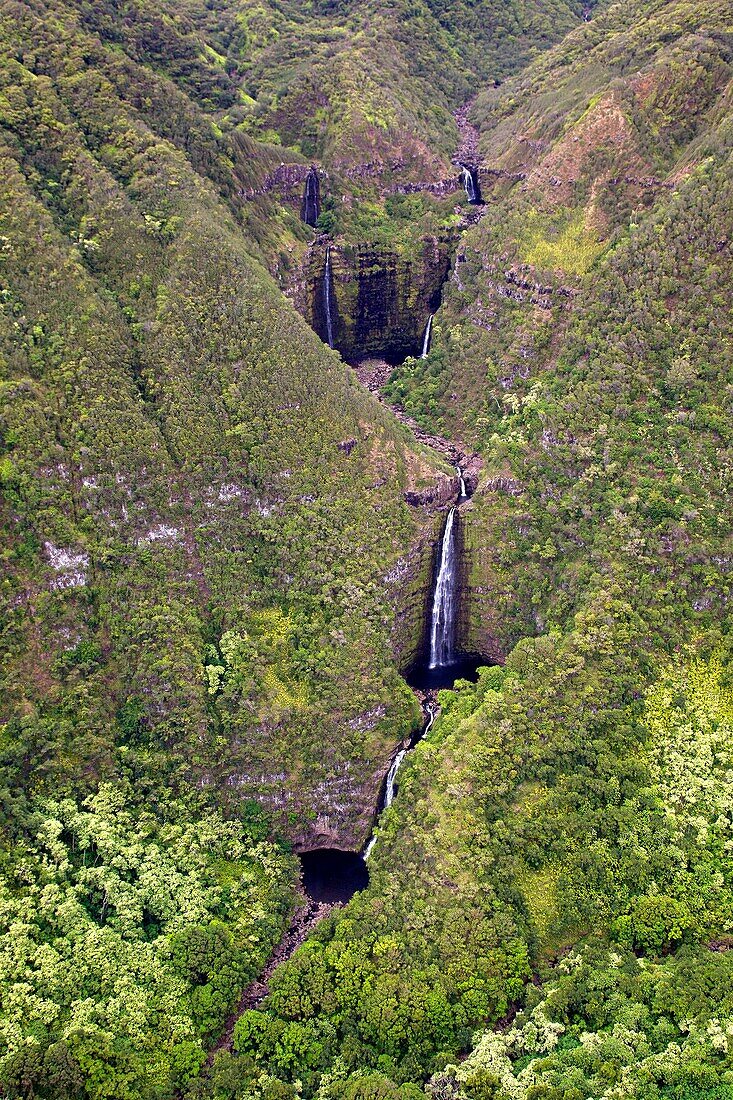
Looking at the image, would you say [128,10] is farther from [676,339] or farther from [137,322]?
[676,339]

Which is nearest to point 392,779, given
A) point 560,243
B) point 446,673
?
point 446,673

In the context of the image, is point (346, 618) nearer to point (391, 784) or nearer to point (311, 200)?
point (391, 784)

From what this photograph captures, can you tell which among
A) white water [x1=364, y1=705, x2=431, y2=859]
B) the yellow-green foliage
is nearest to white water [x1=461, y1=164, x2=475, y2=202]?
the yellow-green foliage

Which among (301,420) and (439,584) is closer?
(301,420)

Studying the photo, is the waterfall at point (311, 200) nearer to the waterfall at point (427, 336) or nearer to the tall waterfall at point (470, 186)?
the waterfall at point (427, 336)

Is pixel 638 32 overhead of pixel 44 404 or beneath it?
overhead

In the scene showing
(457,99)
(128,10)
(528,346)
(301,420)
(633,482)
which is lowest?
(633,482)

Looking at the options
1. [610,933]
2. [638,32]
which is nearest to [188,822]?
[610,933]

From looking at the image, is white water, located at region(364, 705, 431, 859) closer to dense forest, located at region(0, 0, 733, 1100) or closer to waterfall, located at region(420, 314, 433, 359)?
dense forest, located at region(0, 0, 733, 1100)
